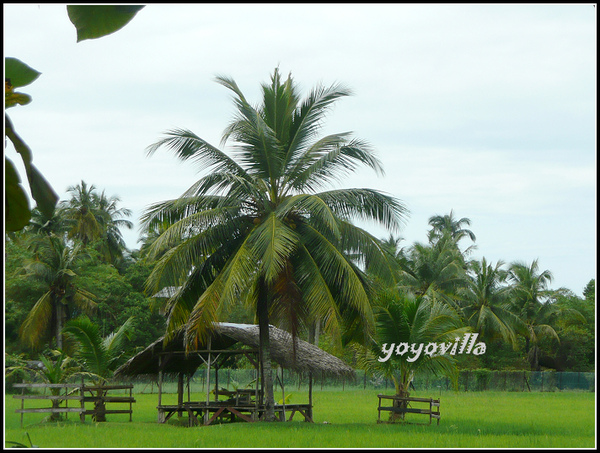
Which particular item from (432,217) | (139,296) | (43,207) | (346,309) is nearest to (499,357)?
(432,217)

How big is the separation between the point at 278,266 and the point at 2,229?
12.1 meters

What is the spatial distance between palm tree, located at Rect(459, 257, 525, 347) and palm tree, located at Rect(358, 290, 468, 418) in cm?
1770

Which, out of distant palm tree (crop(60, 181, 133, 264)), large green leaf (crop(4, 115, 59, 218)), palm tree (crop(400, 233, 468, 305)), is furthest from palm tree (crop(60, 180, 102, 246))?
large green leaf (crop(4, 115, 59, 218))

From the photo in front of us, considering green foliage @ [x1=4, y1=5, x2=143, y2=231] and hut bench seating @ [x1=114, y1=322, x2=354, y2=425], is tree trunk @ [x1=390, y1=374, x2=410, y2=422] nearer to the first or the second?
hut bench seating @ [x1=114, y1=322, x2=354, y2=425]

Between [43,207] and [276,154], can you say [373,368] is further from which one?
[43,207]

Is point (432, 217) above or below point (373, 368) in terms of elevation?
above

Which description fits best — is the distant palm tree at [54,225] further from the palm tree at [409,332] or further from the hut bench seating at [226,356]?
the palm tree at [409,332]

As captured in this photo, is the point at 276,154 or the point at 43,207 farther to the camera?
the point at 276,154

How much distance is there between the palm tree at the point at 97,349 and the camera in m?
15.6

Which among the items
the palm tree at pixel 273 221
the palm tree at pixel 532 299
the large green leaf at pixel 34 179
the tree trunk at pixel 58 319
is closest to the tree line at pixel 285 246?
the palm tree at pixel 273 221

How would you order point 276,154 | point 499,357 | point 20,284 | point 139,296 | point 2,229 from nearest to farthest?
point 2,229, point 276,154, point 20,284, point 139,296, point 499,357

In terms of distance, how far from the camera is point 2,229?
0.72 metres

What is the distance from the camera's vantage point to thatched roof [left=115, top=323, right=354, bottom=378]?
54.0 ft

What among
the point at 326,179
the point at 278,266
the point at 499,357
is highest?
the point at 326,179
